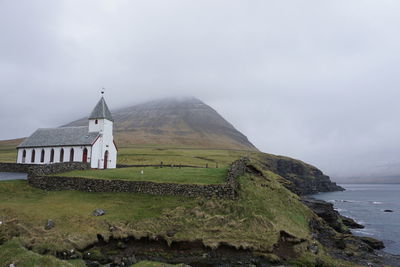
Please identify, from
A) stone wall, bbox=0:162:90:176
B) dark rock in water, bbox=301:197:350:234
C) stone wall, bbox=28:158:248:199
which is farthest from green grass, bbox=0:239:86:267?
dark rock in water, bbox=301:197:350:234

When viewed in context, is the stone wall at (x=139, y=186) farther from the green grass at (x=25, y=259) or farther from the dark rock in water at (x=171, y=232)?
the green grass at (x=25, y=259)

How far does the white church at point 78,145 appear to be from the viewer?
173ft

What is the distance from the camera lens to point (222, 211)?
27.6m

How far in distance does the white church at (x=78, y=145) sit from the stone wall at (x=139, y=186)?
585 inches

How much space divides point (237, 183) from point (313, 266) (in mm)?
11662

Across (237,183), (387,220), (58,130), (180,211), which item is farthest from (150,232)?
(387,220)

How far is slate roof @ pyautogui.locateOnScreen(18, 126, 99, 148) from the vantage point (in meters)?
53.6

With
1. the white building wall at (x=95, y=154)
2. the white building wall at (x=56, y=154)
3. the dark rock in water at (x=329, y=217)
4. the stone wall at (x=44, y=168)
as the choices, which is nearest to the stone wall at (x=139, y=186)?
the stone wall at (x=44, y=168)

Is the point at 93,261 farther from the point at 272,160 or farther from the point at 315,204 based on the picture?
the point at 272,160

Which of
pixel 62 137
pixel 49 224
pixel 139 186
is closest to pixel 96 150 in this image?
pixel 62 137

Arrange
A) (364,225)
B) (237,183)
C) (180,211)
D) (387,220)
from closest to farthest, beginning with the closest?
(180,211), (237,183), (364,225), (387,220)

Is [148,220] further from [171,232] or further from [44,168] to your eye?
[44,168]

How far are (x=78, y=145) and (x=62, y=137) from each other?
5958 mm

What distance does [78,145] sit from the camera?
174ft
